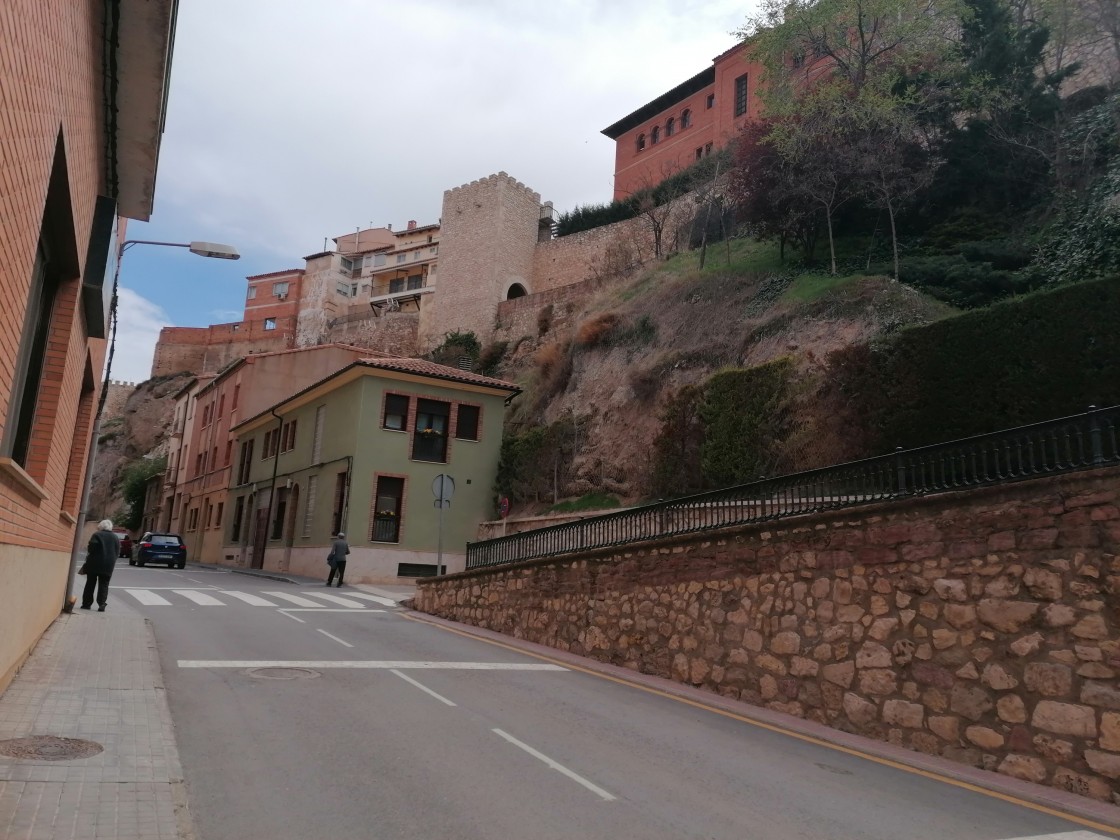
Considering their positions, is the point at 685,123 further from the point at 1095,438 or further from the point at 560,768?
the point at 560,768

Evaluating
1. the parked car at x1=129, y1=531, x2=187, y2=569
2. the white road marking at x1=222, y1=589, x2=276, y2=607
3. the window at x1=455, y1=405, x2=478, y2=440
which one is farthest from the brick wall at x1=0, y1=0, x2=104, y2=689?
the parked car at x1=129, y1=531, x2=187, y2=569

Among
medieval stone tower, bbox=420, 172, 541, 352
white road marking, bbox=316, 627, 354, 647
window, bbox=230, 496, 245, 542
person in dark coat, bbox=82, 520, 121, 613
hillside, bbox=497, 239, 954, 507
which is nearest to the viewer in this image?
white road marking, bbox=316, 627, 354, 647

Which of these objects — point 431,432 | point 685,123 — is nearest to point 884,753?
point 431,432

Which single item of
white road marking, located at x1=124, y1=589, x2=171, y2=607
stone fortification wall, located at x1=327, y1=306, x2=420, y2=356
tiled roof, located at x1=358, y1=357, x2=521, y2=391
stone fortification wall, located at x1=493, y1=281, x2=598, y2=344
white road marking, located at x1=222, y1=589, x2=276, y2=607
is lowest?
white road marking, located at x1=124, y1=589, x2=171, y2=607

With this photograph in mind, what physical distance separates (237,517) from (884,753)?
1476 inches

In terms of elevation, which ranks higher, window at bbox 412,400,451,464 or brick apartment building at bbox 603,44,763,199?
brick apartment building at bbox 603,44,763,199

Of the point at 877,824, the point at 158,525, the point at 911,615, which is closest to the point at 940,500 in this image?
the point at 911,615

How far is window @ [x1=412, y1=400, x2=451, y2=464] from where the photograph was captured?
2975cm

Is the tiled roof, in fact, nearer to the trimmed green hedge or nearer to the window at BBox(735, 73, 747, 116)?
the trimmed green hedge

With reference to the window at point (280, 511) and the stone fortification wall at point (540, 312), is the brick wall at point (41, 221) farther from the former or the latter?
the stone fortification wall at point (540, 312)

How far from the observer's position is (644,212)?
48.3 m

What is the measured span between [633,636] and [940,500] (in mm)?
5357

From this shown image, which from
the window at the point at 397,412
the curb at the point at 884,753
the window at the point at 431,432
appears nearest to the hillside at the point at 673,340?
the window at the point at 431,432

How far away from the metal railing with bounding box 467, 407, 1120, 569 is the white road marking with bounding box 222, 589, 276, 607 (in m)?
7.05
